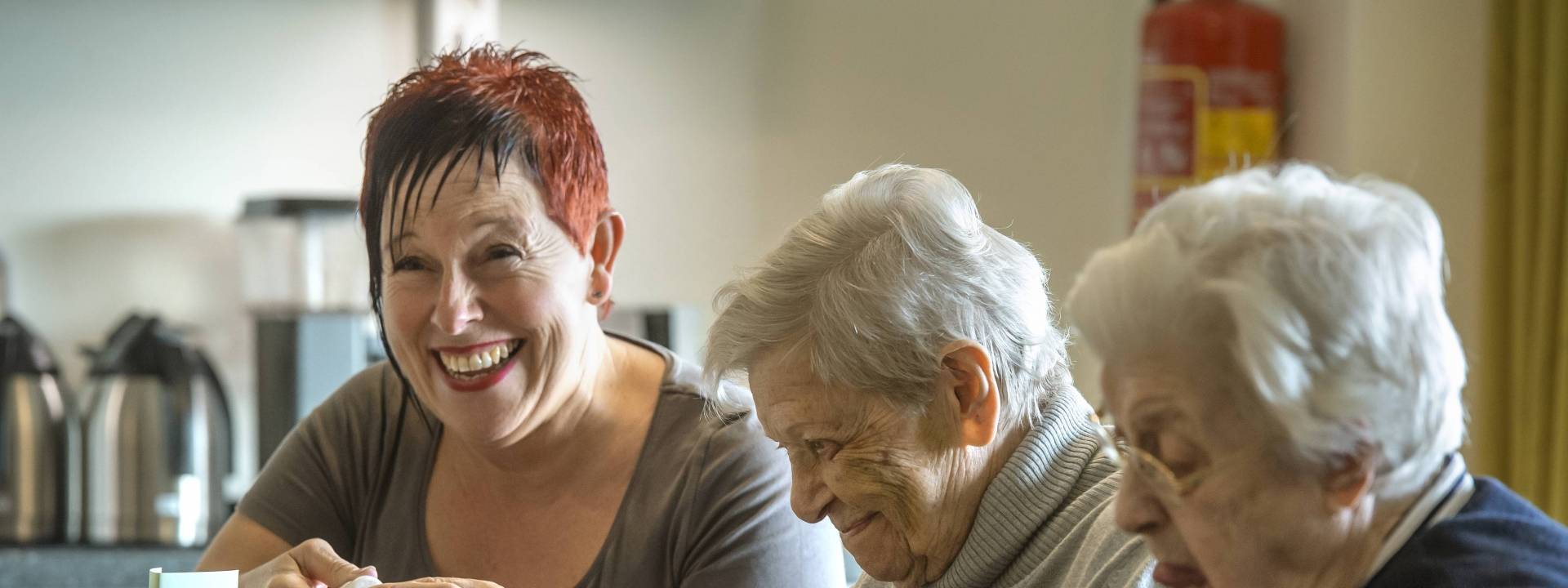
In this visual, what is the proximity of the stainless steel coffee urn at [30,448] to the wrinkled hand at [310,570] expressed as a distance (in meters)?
1.76

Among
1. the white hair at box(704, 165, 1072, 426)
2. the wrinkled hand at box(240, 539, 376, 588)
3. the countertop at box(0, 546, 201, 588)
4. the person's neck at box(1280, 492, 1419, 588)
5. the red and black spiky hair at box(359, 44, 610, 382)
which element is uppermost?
the red and black spiky hair at box(359, 44, 610, 382)

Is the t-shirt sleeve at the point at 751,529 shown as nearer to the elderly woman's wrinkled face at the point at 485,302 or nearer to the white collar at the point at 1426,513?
the elderly woman's wrinkled face at the point at 485,302

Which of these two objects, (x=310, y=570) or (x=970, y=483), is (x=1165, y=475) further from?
(x=310, y=570)

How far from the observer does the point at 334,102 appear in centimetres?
325

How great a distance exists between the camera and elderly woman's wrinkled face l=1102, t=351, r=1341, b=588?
0.80 m

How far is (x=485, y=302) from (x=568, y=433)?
0.57 ft

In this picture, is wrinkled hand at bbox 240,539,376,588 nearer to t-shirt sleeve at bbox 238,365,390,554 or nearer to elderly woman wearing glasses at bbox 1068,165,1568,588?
t-shirt sleeve at bbox 238,365,390,554

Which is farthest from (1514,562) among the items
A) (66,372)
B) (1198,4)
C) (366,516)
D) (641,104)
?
(66,372)

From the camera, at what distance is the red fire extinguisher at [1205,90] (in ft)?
9.91

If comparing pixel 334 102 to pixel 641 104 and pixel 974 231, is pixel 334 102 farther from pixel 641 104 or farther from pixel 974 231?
pixel 974 231

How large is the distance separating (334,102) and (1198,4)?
1.85 m

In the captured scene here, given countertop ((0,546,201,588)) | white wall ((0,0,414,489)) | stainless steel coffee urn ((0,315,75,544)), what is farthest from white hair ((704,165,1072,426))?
white wall ((0,0,414,489))

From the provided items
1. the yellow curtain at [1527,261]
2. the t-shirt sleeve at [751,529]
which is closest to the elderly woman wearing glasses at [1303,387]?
the t-shirt sleeve at [751,529]

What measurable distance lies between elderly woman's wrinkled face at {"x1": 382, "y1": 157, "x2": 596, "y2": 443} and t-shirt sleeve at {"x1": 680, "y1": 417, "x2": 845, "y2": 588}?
0.19 metres
